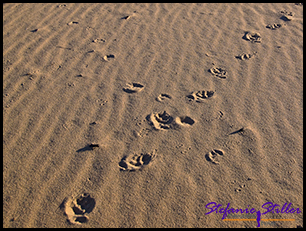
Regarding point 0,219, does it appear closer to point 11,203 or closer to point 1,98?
point 11,203

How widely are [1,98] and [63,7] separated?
7.20 ft

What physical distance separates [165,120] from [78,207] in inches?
40.4

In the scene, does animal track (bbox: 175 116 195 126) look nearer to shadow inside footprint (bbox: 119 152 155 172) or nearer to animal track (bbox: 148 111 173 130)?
animal track (bbox: 148 111 173 130)

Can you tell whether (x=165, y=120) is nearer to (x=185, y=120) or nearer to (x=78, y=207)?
(x=185, y=120)

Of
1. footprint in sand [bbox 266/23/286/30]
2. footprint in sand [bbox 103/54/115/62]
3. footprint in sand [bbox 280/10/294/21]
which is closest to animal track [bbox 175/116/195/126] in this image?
footprint in sand [bbox 103/54/115/62]

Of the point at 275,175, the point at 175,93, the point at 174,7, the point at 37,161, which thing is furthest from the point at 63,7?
the point at 275,175

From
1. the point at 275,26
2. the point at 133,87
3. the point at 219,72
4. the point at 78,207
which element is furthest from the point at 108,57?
the point at 275,26

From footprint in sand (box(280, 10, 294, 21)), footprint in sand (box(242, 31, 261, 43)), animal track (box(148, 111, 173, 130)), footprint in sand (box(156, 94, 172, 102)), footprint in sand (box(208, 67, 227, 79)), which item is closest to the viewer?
animal track (box(148, 111, 173, 130))

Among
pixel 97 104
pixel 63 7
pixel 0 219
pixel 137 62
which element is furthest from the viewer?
pixel 63 7

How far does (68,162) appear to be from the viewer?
2066 mm

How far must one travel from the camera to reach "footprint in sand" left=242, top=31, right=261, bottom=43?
11.3 ft

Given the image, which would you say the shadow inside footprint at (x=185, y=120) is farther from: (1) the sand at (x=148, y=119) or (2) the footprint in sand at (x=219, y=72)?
(2) the footprint in sand at (x=219, y=72)

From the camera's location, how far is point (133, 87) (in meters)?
2.75

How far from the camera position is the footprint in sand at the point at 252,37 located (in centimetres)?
345
